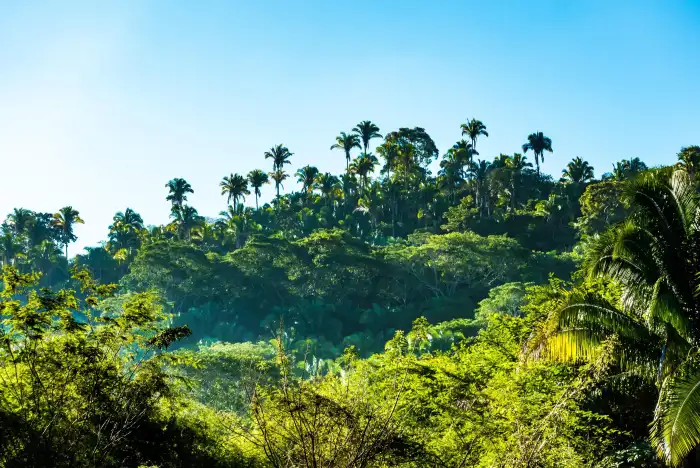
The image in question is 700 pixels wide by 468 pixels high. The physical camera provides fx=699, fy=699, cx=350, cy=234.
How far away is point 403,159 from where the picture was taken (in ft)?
262

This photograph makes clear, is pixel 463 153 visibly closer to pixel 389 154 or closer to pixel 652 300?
pixel 389 154

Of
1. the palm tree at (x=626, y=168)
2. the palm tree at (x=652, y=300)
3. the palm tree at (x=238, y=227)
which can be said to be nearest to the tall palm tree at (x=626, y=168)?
the palm tree at (x=626, y=168)

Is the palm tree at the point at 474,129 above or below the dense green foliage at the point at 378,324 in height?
above

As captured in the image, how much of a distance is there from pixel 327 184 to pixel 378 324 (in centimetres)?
2826

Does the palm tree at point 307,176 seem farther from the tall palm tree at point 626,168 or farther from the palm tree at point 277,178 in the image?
the tall palm tree at point 626,168

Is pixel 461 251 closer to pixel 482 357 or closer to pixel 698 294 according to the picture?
pixel 482 357

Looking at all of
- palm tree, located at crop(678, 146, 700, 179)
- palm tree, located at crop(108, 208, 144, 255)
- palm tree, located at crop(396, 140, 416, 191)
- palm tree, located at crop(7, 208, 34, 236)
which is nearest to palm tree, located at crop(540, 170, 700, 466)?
palm tree, located at crop(678, 146, 700, 179)

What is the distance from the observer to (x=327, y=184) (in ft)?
273

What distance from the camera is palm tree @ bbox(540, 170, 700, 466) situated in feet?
39.5

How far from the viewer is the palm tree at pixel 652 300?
39.5ft

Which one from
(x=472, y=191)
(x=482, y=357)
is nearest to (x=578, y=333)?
(x=482, y=357)

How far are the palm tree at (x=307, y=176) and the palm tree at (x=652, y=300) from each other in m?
73.5

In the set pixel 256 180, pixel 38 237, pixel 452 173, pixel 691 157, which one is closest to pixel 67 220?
pixel 38 237

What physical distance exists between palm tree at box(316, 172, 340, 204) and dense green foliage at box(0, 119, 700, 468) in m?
0.49
